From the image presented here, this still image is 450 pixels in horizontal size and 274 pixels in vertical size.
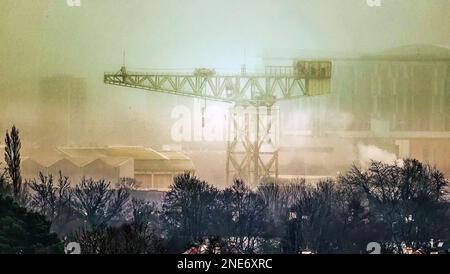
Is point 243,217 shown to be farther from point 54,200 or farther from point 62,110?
point 62,110

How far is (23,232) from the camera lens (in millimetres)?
3199

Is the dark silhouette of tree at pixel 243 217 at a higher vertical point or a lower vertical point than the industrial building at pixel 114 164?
lower

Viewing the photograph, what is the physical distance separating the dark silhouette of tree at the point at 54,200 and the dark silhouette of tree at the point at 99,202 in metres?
0.04

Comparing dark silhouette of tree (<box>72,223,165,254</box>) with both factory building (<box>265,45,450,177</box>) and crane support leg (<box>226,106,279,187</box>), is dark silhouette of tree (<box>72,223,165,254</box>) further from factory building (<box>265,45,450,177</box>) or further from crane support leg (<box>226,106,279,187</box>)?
factory building (<box>265,45,450,177</box>)

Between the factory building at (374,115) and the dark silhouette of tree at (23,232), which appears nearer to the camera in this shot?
the dark silhouette of tree at (23,232)

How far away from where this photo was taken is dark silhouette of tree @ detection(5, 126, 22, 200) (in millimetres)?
3307

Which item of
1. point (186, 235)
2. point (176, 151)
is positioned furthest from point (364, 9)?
point (186, 235)

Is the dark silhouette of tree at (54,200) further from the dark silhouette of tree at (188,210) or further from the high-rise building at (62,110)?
the dark silhouette of tree at (188,210)

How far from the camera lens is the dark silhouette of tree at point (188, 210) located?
10.7ft

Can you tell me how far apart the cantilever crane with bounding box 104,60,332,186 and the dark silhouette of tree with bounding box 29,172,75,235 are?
1.82ft

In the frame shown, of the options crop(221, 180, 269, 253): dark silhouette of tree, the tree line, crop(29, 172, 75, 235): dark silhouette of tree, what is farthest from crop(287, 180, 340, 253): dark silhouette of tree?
crop(29, 172, 75, 235): dark silhouette of tree

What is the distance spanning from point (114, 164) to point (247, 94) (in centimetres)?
74

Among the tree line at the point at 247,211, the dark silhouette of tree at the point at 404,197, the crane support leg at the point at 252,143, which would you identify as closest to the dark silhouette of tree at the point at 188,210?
the tree line at the point at 247,211

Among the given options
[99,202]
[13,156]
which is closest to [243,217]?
[99,202]
